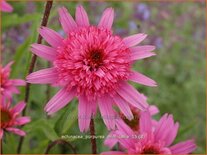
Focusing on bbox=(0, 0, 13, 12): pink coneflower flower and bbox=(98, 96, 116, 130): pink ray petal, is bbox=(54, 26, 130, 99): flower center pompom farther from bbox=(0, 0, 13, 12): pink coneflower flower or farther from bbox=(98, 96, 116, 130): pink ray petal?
bbox=(0, 0, 13, 12): pink coneflower flower

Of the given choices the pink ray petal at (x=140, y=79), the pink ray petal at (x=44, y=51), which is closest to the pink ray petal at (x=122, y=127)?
the pink ray petal at (x=140, y=79)

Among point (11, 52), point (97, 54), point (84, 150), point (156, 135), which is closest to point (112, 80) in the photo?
point (97, 54)

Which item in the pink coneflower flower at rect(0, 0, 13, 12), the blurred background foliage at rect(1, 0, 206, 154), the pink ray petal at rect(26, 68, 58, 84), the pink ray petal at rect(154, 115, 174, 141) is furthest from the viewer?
the blurred background foliage at rect(1, 0, 206, 154)

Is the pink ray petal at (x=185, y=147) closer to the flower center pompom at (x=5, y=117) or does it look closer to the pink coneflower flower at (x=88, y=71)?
the pink coneflower flower at (x=88, y=71)

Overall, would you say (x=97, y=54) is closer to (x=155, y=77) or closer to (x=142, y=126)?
(x=142, y=126)

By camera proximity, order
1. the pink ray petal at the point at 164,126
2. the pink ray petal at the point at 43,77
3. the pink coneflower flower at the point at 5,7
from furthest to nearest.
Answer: the pink coneflower flower at the point at 5,7 < the pink ray petal at the point at 164,126 < the pink ray petal at the point at 43,77

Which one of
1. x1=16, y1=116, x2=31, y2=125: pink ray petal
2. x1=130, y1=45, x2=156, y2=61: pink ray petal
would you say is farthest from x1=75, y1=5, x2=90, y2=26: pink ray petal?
x1=16, y1=116, x2=31, y2=125: pink ray petal

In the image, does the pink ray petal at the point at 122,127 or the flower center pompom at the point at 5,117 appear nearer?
the pink ray petal at the point at 122,127

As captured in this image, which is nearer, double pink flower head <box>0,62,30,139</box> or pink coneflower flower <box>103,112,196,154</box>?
pink coneflower flower <box>103,112,196,154</box>
